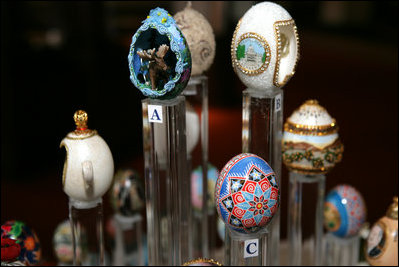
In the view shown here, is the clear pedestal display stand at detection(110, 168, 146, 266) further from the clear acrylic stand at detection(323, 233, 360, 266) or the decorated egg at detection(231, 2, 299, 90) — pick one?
the clear acrylic stand at detection(323, 233, 360, 266)

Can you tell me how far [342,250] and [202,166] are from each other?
3.18ft

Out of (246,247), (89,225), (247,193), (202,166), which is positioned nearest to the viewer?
(247,193)

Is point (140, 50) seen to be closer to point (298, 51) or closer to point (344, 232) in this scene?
point (298, 51)

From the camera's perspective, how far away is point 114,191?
10.1ft

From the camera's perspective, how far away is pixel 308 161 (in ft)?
8.64

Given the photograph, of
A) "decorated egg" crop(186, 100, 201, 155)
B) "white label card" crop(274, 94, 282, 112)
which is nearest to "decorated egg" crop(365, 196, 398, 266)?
"white label card" crop(274, 94, 282, 112)

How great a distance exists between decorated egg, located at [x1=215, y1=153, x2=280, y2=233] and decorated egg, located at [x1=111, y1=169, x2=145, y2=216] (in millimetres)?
968

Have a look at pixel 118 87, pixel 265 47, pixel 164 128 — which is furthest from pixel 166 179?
pixel 118 87

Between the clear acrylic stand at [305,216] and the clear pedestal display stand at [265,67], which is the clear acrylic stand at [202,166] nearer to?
the clear pedestal display stand at [265,67]

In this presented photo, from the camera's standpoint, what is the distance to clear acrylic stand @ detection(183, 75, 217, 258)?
2.78 m

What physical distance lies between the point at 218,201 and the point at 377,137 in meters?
3.18

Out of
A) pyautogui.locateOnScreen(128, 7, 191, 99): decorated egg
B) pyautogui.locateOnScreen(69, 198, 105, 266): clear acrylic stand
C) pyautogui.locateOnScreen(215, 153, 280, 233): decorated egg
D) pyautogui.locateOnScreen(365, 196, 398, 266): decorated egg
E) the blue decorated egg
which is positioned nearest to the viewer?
pyautogui.locateOnScreen(215, 153, 280, 233): decorated egg

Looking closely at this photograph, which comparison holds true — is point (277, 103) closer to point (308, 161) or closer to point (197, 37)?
point (308, 161)

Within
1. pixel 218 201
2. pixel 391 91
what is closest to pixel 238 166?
pixel 218 201
